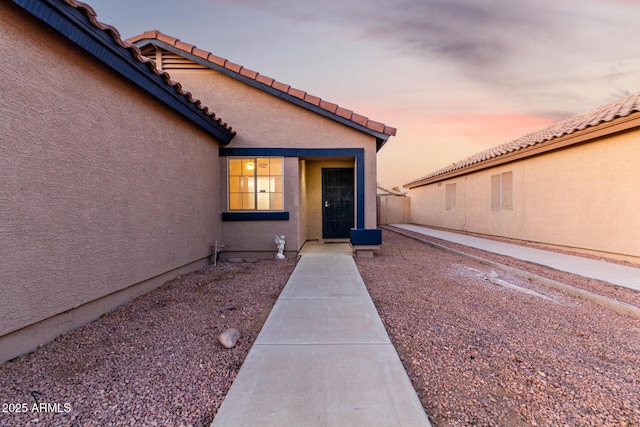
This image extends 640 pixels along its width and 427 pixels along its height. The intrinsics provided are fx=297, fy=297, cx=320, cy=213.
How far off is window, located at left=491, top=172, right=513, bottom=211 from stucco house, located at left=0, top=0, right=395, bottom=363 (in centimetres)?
659

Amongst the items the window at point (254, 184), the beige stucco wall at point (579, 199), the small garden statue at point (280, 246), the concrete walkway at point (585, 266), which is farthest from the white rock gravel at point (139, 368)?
the beige stucco wall at point (579, 199)

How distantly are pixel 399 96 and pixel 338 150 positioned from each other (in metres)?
7.93

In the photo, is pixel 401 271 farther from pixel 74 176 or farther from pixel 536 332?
pixel 74 176

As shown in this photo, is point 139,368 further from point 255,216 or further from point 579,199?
point 579,199

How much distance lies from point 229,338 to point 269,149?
18.9 ft

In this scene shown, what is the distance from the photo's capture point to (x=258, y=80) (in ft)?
24.8

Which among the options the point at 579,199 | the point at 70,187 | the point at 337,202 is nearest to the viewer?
the point at 70,187

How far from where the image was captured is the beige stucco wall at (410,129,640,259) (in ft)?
23.1

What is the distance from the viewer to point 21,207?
268cm

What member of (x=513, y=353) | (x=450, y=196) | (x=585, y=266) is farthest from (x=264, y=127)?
(x=450, y=196)

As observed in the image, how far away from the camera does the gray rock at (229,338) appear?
115 inches

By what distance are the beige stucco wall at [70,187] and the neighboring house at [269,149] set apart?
2699 millimetres

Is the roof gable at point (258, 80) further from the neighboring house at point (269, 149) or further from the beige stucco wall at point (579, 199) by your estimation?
the beige stucco wall at point (579, 199)

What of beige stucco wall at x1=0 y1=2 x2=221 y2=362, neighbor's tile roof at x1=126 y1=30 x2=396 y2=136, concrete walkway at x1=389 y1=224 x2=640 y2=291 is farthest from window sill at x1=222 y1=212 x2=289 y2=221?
concrete walkway at x1=389 y1=224 x2=640 y2=291
